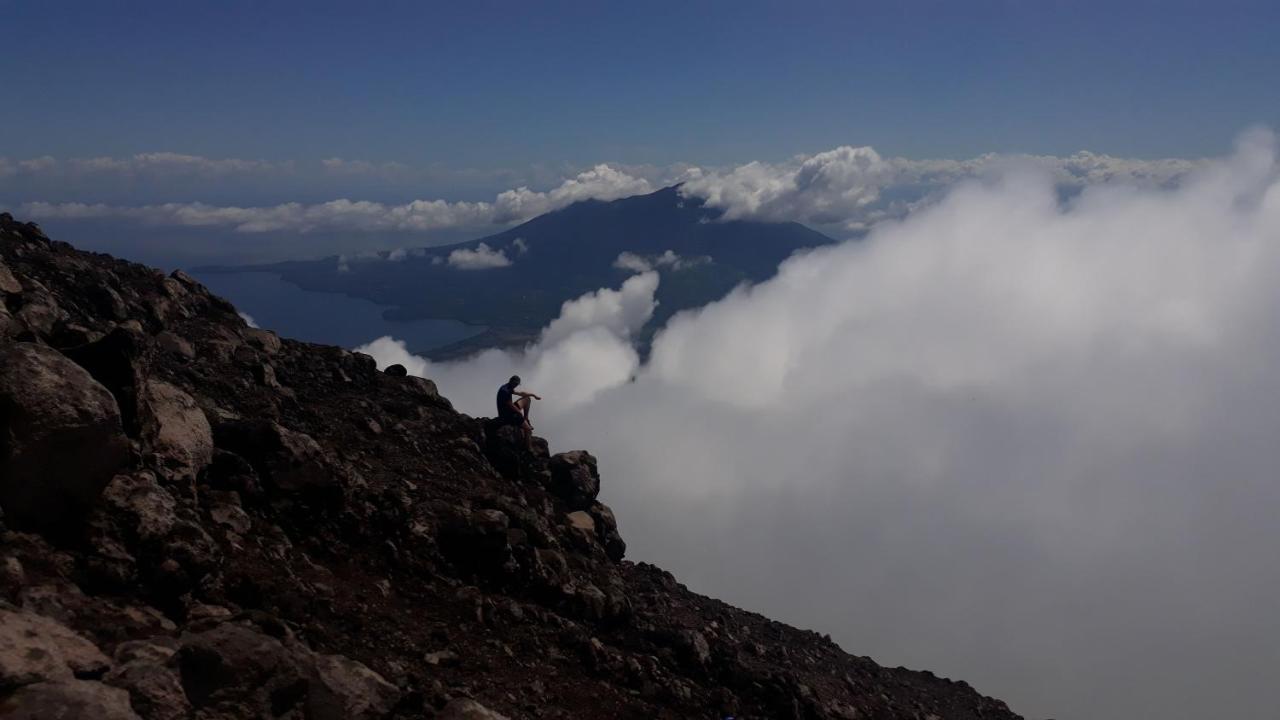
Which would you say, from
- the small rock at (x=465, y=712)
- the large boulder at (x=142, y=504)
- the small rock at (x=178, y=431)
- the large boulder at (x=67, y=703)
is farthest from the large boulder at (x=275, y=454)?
the large boulder at (x=67, y=703)

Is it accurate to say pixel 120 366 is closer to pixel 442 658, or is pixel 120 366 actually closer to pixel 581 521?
pixel 442 658

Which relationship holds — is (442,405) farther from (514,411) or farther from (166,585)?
(166,585)

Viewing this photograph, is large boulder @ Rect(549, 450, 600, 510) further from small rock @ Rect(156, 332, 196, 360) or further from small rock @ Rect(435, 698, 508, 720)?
small rock @ Rect(435, 698, 508, 720)

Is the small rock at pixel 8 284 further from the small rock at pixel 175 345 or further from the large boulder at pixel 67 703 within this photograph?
the large boulder at pixel 67 703

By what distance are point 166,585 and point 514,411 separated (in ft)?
59.9

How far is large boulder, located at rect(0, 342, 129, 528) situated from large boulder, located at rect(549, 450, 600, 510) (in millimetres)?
19198

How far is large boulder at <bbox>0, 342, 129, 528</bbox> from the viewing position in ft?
41.4

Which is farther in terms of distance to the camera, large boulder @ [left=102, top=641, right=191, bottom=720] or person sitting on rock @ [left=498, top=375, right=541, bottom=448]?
person sitting on rock @ [left=498, top=375, right=541, bottom=448]

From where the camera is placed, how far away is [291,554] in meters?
18.1

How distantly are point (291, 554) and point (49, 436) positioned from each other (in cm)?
648

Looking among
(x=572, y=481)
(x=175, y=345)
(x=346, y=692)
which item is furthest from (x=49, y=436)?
(x=572, y=481)

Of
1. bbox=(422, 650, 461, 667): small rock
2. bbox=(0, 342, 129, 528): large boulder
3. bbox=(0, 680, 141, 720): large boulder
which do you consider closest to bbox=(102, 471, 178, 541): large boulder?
bbox=(0, 342, 129, 528): large boulder

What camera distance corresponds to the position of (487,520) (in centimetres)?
2253

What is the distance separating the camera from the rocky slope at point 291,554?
11.9 m
